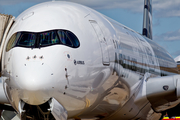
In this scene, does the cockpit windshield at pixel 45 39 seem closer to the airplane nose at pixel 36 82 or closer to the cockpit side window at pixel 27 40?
the cockpit side window at pixel 27 40

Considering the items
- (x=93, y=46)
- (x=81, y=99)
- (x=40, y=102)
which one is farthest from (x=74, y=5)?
(x=40, y=102)

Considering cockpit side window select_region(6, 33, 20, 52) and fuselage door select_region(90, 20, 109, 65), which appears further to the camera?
fuselage door select_region(90, 20, 109, 65)

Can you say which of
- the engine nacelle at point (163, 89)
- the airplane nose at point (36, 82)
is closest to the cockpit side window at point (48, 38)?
the airplane nose at point (36, 82)

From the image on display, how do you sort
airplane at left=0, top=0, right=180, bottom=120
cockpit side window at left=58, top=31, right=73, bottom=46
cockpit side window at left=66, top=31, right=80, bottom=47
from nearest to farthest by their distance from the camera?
1. airplane at left=0, top=0, right=180, bottom=120
2. cockpit side window at left=58, top=31, right=73, bottom=46
3. cockpit side window at left=66, top=31, right=80, bottom=47

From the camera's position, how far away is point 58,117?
6402 mm

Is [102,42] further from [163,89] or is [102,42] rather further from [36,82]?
[163,89]

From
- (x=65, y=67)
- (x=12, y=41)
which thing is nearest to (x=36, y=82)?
(x=65, y=67)

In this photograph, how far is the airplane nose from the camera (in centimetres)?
600

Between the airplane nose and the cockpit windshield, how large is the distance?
0.60m

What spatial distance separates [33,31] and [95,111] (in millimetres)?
2770

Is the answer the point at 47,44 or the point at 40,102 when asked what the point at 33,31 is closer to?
the point at 47,44

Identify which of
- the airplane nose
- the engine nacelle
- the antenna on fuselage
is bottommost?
the engine nacelle

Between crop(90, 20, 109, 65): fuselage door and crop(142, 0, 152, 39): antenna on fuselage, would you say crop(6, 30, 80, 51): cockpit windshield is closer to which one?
A: crop(90, 20, 109, 65): fuselage door

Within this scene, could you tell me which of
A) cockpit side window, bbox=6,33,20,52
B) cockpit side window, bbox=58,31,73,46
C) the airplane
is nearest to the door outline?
the airplane
